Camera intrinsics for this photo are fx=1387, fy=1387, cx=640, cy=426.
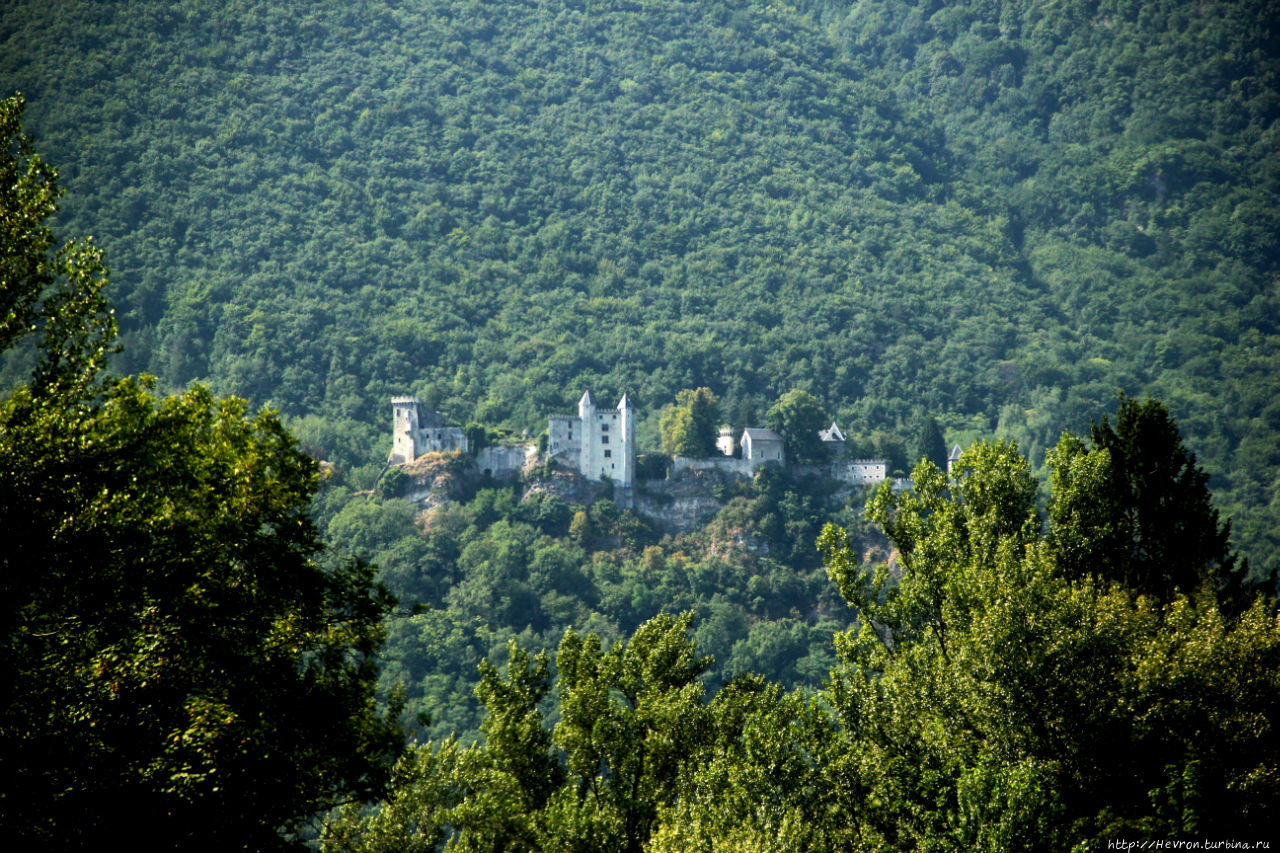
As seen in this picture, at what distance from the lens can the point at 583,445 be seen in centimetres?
8838

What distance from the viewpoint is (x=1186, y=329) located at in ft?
509

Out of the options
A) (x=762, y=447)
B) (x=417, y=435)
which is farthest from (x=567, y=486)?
(x=762, y=447)

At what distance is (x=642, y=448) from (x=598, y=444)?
43.3 ft

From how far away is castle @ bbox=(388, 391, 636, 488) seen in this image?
87812 mm

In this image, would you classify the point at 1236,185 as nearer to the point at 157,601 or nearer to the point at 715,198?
the point at 715,198

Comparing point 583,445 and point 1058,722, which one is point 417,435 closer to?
point 583,445

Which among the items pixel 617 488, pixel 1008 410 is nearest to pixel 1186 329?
pixel 1008 410

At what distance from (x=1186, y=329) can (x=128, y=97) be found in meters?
129

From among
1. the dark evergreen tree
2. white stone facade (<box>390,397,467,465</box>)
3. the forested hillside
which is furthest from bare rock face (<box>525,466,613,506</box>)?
the dark evergreen tree

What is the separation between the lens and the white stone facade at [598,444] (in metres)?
87.8

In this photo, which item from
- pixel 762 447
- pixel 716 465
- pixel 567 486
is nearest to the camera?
pixel 567 486

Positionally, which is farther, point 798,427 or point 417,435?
point 798,427

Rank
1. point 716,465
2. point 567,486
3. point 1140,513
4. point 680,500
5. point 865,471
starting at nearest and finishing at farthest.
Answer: point 1140,513, point 567,486, point 680,500, point 716,465, point 865,471

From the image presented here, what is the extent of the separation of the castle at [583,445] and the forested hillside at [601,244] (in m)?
18.5
